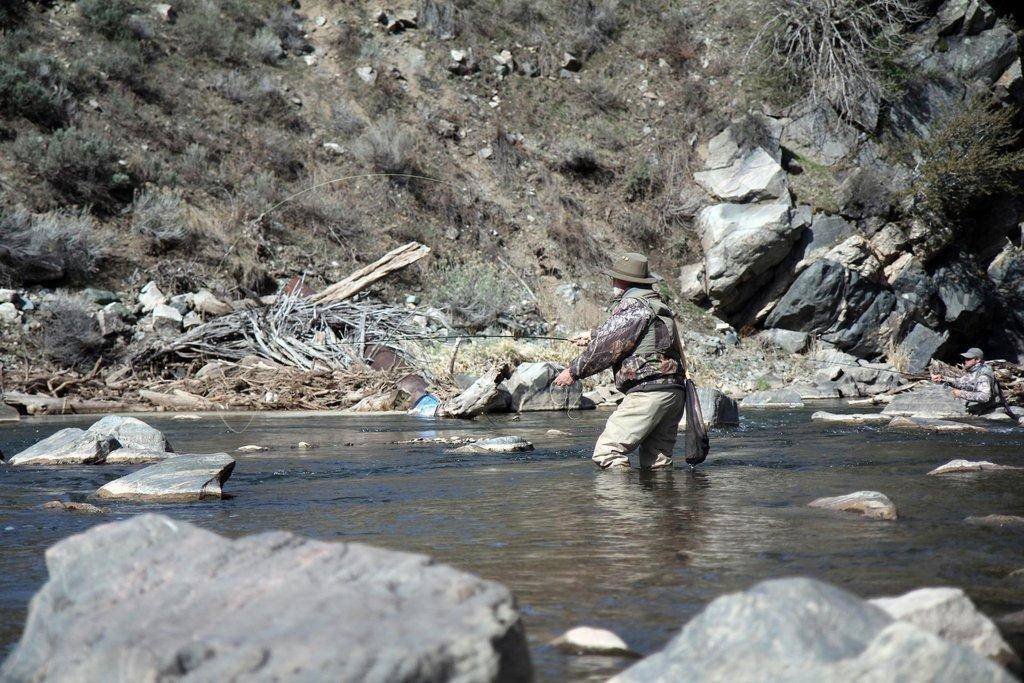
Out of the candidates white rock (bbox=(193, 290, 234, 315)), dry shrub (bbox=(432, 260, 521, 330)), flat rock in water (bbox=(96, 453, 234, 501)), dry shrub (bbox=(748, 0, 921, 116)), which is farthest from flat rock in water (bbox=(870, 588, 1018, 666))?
dry shrub (bbox=(748, 0, 921, 116))

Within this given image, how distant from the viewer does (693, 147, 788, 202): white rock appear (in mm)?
21750

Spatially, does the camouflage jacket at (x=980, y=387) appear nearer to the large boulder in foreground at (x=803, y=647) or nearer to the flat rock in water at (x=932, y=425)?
the flat rock in water at (x=932, y=425)

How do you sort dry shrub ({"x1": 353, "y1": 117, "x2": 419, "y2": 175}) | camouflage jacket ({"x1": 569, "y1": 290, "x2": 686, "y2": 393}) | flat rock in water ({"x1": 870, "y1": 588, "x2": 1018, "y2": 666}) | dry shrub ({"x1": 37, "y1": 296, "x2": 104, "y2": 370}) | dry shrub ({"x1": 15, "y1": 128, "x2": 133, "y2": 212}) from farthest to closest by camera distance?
dry shrub ({"x1": 353, "y1": 117, "x2": 419, "y2": 175}) → dry shrub ({"x1": 15, "y1": 128, "x2": 133, "y2": 212}) → dry shrub ({"x1": 37, "y1": 296, "x2": 104, "y2": 370}) → camouflage jacket ({"x1": 569, "y1": 290, "x2": 686, "y2": 393}) → flat rock in water ({"x1": 870, "y1": 588, "x2": 1018, "y2": 666})

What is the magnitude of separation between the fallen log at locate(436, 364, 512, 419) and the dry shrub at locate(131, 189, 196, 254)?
7.63 metres

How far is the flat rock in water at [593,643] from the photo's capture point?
9.45 ft

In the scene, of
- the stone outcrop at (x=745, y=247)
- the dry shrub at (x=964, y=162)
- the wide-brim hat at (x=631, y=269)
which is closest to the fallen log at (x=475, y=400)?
the wide-brim hat at (x=631, y=269)

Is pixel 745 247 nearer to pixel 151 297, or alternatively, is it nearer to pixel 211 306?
pixel 211 306

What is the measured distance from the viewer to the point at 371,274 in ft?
56.7

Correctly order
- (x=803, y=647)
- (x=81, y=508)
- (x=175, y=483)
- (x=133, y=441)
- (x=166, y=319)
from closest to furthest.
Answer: (x=803, y=647) < (x=81, y=508) < (x=175, y=483) < (x=133, y=441) < (x=166, y=319)

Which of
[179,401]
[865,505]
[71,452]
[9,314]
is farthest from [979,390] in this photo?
[9,314]

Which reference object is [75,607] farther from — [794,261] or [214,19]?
[214,19]

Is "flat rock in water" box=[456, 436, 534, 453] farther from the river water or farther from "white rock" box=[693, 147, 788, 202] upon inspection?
"white rock" box=[693, 147, 788, 202]

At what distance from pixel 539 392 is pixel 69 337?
22.2 feet

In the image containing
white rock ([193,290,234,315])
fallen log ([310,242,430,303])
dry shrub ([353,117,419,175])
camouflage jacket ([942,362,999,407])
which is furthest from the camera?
dry shrub ([353,117,419,175])
